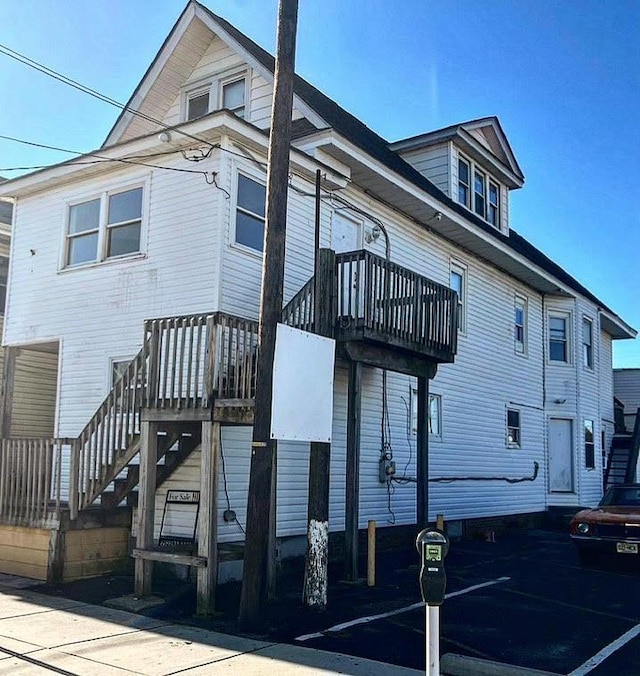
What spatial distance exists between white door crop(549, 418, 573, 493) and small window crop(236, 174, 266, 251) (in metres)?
13.2

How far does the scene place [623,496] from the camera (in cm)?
1428

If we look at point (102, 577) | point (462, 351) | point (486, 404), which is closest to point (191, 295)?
point (102, 577)

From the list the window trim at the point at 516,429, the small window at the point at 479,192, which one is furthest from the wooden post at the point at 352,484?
the small window at the point at 479,192

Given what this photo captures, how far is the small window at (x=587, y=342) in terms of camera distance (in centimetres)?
2350

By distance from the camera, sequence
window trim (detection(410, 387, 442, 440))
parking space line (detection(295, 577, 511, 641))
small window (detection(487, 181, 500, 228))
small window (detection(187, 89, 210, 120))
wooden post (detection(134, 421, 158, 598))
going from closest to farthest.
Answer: parking space line (detection(295, 577, 511, 641))
wooden post (detection(134, 421, 158, 598))
small window (detection(187, 89, 210, 120))
window trim (detection(410, 387, 442, 440))
small window (detection(487, 181, 500, 228))

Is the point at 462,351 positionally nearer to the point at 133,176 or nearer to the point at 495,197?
the point at 495,197

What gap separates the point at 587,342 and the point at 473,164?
7702mm

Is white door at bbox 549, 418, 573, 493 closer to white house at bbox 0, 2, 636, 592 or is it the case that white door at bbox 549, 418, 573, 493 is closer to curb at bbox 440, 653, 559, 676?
white house at bbox 0, 2, 636, 592

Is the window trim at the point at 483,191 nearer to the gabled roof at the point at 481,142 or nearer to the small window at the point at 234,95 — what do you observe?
the gabled roof at the point at 481,142

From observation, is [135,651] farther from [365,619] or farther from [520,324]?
[520,324]

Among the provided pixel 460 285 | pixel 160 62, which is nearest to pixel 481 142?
pixel 460 285

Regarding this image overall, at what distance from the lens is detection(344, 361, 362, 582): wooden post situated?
1089 centimetres

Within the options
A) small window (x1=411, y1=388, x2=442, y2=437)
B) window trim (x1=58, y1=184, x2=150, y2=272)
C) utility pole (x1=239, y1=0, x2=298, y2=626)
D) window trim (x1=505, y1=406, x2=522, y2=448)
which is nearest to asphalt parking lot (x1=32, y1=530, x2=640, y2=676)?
utility pole (x1=239, y1=0, x2=298, y2=626)

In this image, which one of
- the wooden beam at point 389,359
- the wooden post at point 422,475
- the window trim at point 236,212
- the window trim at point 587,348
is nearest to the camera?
the wooden beam at point 389,359
